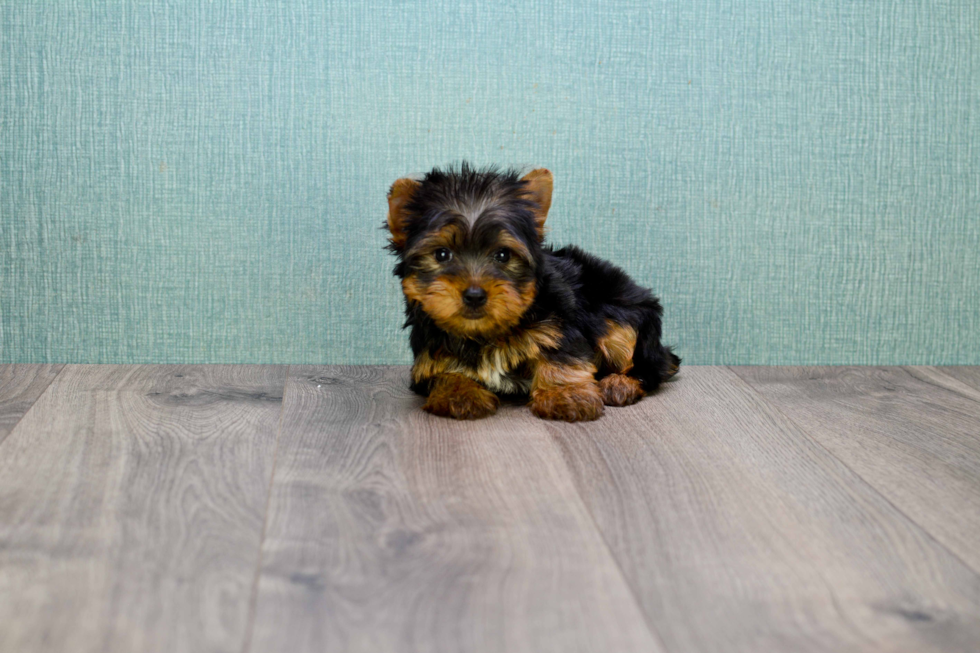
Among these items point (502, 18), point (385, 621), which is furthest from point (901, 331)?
point (385, 621)

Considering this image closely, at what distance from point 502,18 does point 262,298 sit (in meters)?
1.26

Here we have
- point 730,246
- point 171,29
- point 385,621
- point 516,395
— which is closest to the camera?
point 385,621

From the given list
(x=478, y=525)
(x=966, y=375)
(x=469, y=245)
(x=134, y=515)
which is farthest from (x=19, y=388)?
(x=966, y=375)

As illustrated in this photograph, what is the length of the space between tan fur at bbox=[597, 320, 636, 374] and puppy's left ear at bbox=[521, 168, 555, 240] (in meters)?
0.40

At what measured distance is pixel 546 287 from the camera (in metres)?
2.60

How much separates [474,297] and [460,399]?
0.32 metres

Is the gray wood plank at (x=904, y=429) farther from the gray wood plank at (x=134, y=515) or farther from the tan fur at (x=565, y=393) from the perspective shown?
the gray wood plank at (x=134, y=515)

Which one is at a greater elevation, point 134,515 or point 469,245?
point 469,245

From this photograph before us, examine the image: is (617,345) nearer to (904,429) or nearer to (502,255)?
(502,255)

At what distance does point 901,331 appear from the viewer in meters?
3.34

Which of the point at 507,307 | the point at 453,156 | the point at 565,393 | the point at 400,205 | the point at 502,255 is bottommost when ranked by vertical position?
the point at 565,393

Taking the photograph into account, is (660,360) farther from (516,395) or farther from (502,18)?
(502,18)

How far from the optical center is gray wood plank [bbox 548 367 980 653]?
53.7 inches

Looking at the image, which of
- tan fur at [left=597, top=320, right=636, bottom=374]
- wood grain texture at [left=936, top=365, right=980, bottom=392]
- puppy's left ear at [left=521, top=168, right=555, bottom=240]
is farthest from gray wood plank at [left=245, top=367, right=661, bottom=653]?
wood grain texture at [left=936, top=365, right=980, bottom=392]
